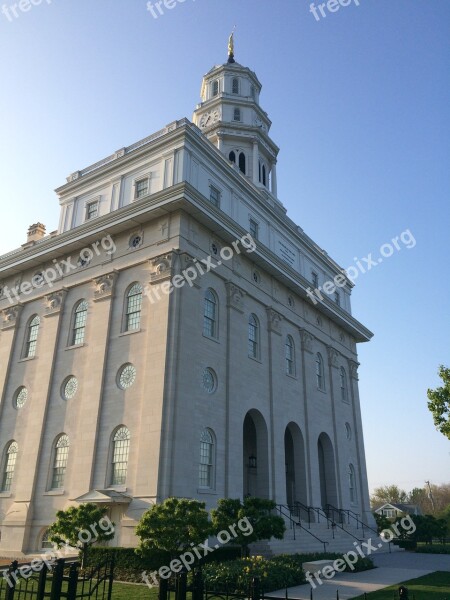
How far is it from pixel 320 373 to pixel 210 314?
14644 millimetres

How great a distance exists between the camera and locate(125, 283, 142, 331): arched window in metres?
26.9

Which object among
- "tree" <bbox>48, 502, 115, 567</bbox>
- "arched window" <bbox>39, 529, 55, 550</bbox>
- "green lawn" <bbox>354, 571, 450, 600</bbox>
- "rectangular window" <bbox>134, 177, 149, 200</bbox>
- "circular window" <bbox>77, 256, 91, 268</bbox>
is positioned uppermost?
"rectangular window" <bbox>134, 177, 149, 200</bbox>

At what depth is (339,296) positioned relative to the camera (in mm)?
45969

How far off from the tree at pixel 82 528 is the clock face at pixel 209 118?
33.7m

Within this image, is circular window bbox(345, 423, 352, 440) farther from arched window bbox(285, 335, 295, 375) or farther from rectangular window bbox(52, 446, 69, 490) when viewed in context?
rectangular window bbox(52, 446, 69, 490)

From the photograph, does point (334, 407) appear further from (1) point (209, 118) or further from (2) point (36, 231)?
(1) point (209, 118)

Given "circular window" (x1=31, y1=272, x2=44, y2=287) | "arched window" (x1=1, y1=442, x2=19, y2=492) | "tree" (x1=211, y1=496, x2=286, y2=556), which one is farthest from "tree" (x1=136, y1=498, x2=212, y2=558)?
"circular window" (x1=31, y1=272, x2=44, y2=287)

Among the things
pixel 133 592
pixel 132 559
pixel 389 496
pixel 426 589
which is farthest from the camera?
pixel 389 496

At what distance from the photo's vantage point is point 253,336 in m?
31.6

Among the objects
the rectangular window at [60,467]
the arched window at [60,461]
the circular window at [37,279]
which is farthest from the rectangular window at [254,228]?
the rectangular window at [60,467]

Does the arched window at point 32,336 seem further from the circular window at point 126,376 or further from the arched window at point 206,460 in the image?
the arched window at point 206,460

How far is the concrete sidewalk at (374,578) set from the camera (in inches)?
640

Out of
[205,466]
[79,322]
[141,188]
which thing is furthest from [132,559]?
[141,188]

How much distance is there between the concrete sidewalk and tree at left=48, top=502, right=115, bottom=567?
24.2ft
